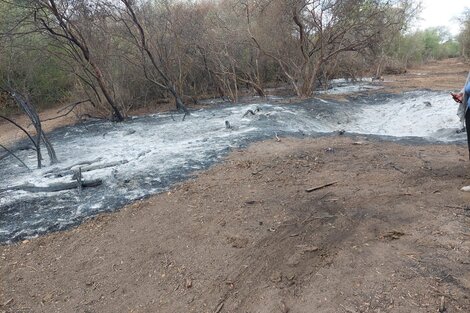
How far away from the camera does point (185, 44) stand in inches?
546

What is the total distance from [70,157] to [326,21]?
9079 mm

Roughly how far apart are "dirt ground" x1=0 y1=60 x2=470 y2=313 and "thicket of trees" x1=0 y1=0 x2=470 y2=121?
7.64 meters

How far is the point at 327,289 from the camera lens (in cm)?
284

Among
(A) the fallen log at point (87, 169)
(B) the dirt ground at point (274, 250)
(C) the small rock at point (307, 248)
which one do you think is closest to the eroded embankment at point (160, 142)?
(A) the fallen log at point (87, 169)

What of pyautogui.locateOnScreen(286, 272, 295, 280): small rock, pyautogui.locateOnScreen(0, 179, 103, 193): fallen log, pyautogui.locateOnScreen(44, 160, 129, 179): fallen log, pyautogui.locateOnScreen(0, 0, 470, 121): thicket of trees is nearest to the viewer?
pyautogui.locateOnScreen(286, 272, 295, 280): small rock

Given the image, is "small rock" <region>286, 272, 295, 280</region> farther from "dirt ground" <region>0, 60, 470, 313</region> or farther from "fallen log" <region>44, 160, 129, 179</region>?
"fallen log" <region>44, 160, 129, 179</region>

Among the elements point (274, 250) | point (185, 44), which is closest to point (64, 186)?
point (274, 250)

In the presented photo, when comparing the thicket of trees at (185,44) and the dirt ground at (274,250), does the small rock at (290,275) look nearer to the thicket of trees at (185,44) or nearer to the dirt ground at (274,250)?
the dirt ground at (274,250)

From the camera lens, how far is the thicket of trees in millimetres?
11609

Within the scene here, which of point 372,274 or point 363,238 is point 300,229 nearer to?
point 363,238

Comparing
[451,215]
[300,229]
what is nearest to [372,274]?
[300,229]

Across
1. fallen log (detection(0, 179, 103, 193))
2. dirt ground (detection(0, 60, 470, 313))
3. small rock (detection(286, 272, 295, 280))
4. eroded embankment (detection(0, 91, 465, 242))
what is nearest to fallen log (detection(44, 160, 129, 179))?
eroded embankment (detection(0, 91, 465, 242))

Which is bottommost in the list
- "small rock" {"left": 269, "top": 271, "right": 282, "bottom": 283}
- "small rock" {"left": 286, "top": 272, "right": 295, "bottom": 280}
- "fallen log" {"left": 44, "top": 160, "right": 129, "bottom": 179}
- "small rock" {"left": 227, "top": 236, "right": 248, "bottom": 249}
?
"small rock" {"left": 269, "top": 271, "right": 282, "bottom": 283}

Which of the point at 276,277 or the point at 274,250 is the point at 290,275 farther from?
the point at 274,250
